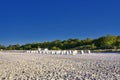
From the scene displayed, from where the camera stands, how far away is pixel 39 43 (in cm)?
10862

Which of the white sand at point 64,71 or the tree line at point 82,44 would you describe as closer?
the white sand at point 64,71

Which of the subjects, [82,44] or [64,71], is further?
[82,44]

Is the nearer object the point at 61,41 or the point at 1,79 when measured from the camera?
the point at 1,79

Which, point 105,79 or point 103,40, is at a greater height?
point 103,40

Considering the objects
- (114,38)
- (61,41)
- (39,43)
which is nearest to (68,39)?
(61,41)

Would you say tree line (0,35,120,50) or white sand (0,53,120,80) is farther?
tree line (0,35,120,50)

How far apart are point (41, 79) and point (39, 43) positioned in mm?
95103

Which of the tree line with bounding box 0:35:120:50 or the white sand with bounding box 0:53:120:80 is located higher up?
the tree line with bounding box 0:35:120:50

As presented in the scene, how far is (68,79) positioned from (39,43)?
95.4 metres

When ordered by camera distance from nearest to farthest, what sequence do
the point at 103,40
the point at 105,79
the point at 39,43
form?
1. the point at 105,79
2. the point at 103,40
3. the point at 39,43

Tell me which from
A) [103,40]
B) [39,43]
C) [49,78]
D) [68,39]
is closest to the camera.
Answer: [49,78]

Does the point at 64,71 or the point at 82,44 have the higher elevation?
the point at 82,44

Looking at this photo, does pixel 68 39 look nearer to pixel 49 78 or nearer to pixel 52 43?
pixel 52 43

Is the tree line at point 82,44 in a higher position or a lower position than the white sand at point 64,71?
higher
